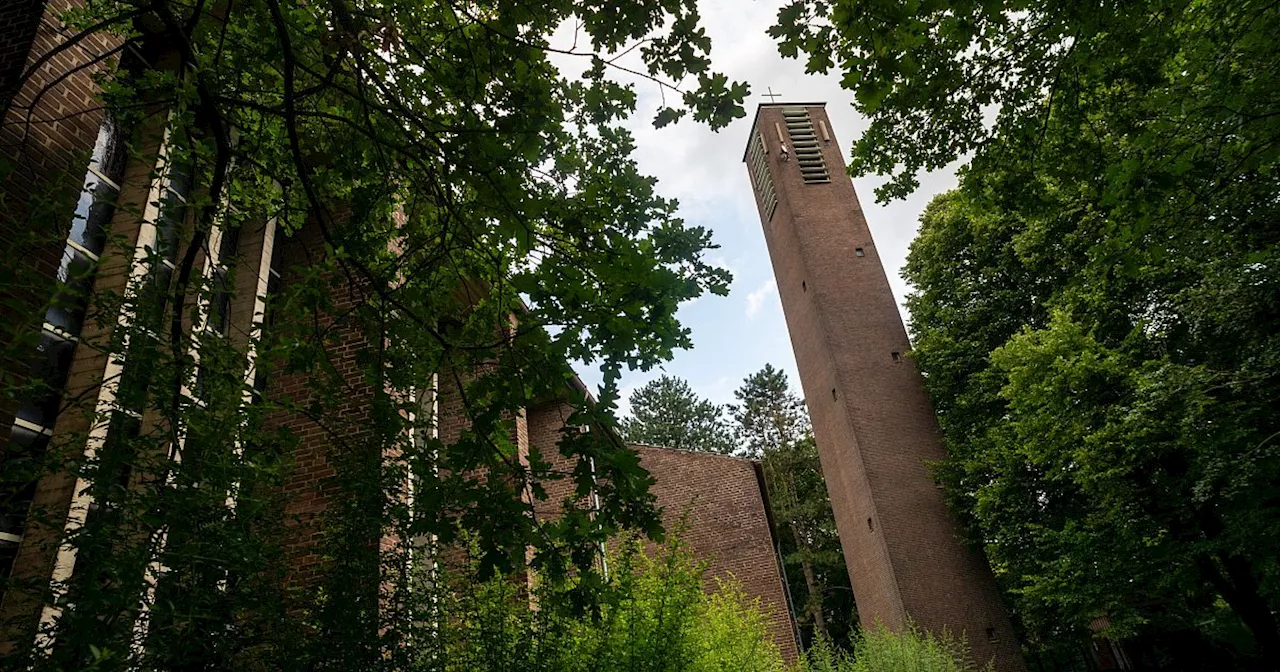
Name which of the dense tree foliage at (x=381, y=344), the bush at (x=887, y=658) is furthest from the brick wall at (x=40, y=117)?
the bush at (x=887, y=658)

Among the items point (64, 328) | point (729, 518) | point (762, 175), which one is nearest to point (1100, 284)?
point (729, 518)

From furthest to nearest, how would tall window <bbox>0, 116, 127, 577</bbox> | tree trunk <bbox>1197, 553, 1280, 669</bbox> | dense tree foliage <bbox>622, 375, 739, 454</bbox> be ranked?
1. dense tree foliage <bbox>622, 375, 739, 454</bbox>
2. tree trunk <bbox>1197, 553, 1280, 669</bbox>
3. tall window <bbox>0, 116, 127, 577</bbox>

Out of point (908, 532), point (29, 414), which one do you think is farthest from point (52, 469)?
point (908, 532)

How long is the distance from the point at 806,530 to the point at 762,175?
17537 millimetres

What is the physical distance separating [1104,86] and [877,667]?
8790 millimetres

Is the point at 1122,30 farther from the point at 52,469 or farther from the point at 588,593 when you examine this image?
the point at 52,469

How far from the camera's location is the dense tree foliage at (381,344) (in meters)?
2.38

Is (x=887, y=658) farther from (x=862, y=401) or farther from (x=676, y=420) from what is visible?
(x=676, y=420)

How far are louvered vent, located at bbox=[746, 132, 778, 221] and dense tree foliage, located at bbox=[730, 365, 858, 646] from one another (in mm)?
12045

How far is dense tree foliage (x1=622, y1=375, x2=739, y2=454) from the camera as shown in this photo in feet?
134

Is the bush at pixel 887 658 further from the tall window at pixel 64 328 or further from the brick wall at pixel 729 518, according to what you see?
the tall window at pixel 64 328

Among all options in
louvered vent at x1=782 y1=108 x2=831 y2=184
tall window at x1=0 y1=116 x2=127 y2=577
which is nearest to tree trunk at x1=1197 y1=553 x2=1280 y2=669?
louvered vent at x1=782 y1=108 x2=831 y2=184

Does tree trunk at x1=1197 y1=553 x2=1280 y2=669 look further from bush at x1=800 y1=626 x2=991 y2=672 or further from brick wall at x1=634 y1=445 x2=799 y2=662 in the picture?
brick wall at x1=634 y1=445 x2=799 y2=662

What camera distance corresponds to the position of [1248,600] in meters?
12.0
